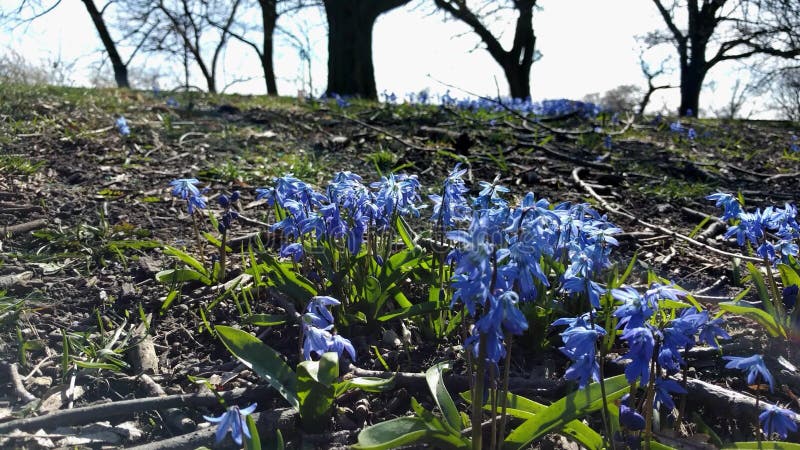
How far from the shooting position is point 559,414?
1512 millimetres

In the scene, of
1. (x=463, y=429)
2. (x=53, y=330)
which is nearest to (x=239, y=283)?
(x=53, y=330)

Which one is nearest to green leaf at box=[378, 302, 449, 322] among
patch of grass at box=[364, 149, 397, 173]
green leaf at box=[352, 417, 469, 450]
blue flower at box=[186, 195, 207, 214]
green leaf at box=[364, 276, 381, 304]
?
green leaf at box=[364, 276, 381, 304]

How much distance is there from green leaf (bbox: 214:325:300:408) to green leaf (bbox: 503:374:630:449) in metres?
0.66

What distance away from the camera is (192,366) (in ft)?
7.25

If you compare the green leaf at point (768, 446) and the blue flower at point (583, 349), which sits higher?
the blue flower at point (583, 349)

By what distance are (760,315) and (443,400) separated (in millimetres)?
1255

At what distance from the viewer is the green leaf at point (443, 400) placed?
161cm

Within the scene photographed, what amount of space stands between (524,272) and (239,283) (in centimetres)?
171

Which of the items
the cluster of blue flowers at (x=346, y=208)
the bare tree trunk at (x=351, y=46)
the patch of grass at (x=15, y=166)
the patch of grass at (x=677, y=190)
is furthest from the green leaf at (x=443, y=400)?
the bare tree trunk at (x=351, y=46)

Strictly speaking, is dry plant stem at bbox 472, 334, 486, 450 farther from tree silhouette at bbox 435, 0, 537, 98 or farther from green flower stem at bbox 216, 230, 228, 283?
tree silhouette at bbox 435, 0, 537, 98

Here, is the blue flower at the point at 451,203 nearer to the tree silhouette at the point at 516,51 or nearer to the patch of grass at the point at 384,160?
the patch of grass at the point at 384,160

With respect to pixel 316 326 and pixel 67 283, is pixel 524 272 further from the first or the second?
pixel 67 283

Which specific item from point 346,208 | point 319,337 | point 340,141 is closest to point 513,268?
point 319,337

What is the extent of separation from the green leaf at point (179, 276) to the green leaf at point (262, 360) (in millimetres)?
893
